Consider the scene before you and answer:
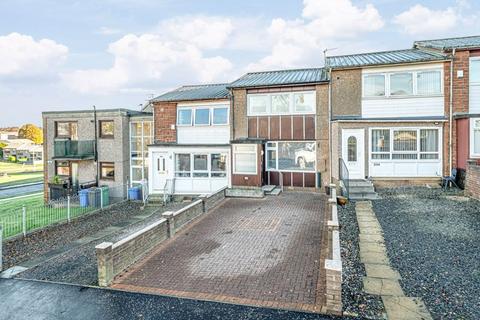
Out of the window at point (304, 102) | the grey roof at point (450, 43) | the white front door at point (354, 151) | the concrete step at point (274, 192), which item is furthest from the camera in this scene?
the window at point (304, 102)

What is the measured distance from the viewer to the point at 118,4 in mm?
15273

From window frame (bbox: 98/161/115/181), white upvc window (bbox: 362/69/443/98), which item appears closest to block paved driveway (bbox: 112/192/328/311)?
white upvc window (bbox: 362/69/443/98)

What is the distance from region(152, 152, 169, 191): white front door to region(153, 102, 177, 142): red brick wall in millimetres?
1080

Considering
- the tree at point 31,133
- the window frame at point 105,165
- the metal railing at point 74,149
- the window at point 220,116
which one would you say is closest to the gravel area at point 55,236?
the window frame at point 105,165

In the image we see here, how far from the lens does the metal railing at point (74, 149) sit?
75.3ft

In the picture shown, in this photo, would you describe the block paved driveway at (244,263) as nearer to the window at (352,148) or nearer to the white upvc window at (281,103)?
the window at (352,148)

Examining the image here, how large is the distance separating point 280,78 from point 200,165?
282 inches

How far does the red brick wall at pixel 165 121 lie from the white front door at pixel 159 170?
1080 millimetres

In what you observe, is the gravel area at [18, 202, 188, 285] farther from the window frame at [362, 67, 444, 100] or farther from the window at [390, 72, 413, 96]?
the window at [390, 72, 413, 96]

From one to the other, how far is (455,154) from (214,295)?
564 inches

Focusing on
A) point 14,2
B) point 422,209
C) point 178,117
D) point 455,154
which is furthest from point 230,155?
point 14,2

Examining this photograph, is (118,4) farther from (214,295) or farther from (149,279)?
(214,295)

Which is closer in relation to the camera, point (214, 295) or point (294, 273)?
point (214, 295)

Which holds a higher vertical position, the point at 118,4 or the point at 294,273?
the point at 118,4
